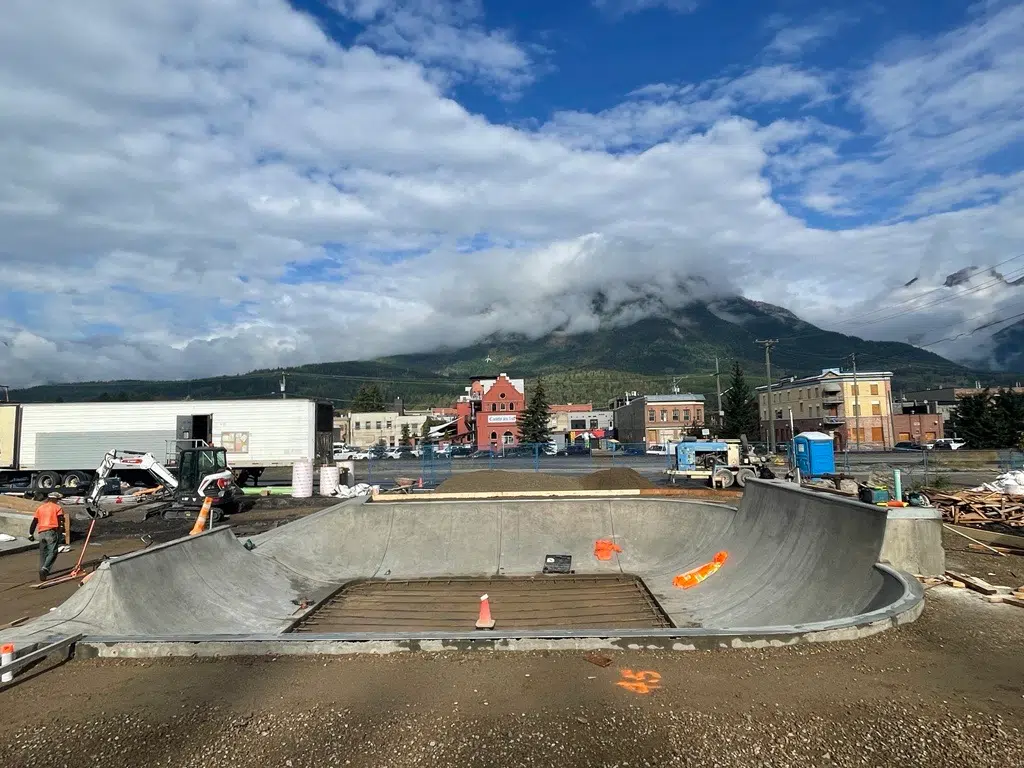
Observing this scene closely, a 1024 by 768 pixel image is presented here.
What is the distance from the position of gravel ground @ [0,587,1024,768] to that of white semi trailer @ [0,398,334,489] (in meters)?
27.2

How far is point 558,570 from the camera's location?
14.0 meters

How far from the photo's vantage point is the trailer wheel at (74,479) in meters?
32.1

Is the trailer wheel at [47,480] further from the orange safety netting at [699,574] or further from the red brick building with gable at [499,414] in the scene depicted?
the red brick building with gable at [499,414]

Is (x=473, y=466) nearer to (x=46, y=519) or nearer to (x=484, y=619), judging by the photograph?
(x=46, y=519)

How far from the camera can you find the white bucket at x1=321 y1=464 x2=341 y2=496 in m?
28.4

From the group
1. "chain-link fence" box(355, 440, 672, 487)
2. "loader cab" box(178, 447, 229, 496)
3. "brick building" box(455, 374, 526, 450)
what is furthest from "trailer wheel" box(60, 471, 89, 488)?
"brick building" box(455, 374, 526, 450)

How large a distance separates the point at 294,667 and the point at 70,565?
1175 cm

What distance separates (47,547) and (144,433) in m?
23.3

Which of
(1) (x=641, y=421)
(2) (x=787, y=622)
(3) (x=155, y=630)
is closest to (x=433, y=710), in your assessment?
(3) (x=155, y=630)

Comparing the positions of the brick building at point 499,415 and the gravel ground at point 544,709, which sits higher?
the brick building at point 499,415

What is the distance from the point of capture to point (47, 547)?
12.5 metres

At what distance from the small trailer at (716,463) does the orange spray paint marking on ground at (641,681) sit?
19890 mm

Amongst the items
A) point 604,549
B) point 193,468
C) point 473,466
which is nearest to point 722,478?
point 604,549

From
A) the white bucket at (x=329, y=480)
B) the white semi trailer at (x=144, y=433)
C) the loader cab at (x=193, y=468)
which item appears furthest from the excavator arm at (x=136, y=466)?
the white bucket at (x=329, y=480)
